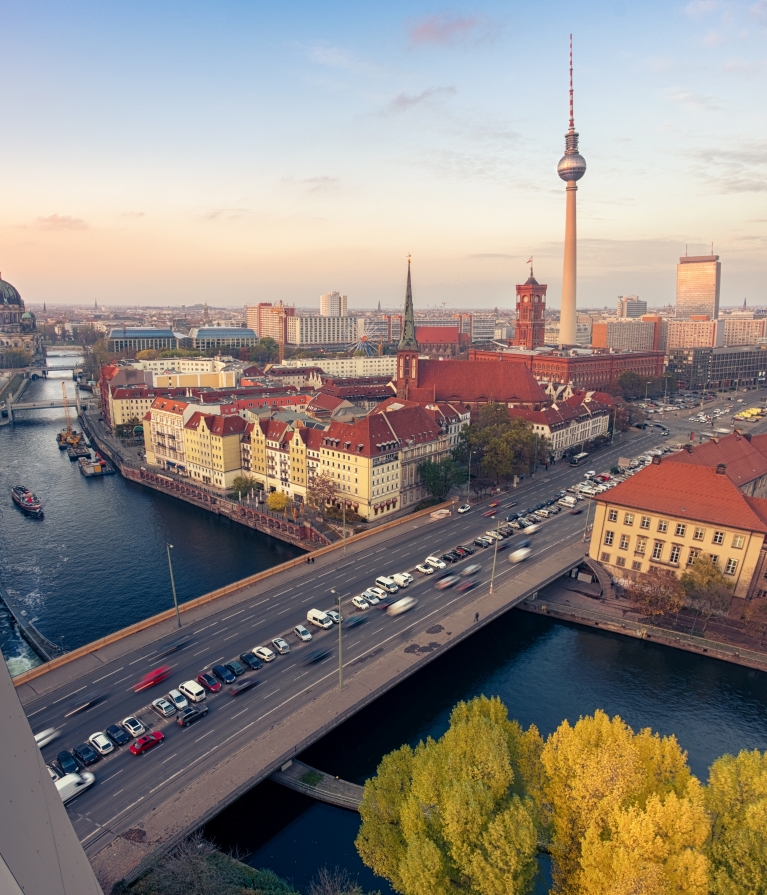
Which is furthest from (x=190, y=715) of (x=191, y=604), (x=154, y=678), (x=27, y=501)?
(x=27, y=501)

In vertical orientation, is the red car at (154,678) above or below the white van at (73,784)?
above

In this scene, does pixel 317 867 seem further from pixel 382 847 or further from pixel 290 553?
pixel 290 553

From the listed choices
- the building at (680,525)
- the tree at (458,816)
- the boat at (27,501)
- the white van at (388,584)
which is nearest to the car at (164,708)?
the tree at (458,816)

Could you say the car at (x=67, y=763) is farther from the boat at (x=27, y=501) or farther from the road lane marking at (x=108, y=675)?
the boat at (x=27, y=501)

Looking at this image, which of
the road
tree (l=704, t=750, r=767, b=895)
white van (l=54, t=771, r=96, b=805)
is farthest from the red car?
tree (l=704, t=750, r=767, b=895)

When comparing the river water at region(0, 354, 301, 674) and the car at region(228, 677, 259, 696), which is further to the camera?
the river water at region(0, 354, 301, 674)

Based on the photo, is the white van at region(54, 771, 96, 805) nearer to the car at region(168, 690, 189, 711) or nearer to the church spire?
the car at region(168, 690, 189, 711)

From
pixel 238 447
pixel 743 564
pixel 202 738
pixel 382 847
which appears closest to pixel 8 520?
pixel 238 447
